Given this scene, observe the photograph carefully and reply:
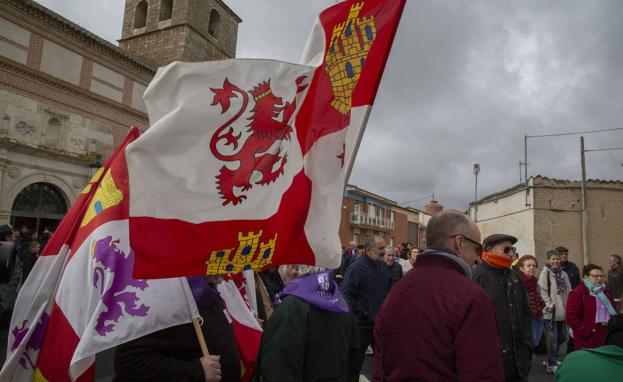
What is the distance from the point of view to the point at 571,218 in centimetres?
2091

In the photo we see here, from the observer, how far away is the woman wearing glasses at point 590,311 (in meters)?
4.89

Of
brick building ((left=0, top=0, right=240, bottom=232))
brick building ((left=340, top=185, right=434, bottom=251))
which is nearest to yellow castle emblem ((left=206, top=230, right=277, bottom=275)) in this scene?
brick building ((left=0, top=0, right=240, bottom=232))

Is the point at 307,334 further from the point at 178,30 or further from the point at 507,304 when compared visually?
the point at 178,30

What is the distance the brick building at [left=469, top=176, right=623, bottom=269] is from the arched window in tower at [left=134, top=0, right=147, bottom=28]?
25447mm

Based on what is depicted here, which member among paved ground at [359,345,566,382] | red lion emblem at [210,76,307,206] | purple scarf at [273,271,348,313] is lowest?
paved ground at [359,345,566,382]

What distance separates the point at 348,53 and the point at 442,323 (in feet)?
4.65

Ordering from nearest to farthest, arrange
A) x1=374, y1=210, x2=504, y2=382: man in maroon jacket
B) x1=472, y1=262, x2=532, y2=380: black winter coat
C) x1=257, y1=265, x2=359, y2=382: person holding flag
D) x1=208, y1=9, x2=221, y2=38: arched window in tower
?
x1=374, y1=210, x2=504, y2=382: man in maroon jacket
x1=257, y1=265, x2=359, y2=382: person holding flag
x1=472, y1=262, x2=532, y2=380: black winter coat
x1=208, y1=9, x2=221, y2=38: arched window in tower

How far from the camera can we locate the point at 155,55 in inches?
1002

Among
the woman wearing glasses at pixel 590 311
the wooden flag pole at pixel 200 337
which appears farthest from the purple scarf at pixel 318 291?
the woman wearing glasses at pixel 590 311

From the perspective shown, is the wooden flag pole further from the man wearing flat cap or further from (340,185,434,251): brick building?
(340,185,434,251): brick building

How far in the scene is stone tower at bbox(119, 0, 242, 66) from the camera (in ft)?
81.1

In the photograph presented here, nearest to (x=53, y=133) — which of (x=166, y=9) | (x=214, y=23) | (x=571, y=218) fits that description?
(x=166, y=9)

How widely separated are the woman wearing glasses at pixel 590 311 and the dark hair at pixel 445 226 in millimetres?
3932

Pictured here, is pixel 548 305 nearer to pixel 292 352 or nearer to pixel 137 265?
pixel 292 352
